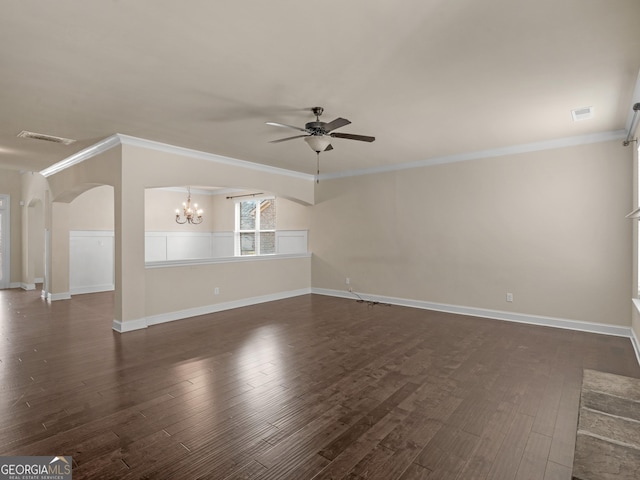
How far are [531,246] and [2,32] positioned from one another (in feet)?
19.9

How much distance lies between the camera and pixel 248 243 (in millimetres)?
9547

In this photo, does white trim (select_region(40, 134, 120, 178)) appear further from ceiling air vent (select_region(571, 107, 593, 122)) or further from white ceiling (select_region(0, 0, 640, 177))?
ceiling air vent (select_region(571, 107, 593, 122))

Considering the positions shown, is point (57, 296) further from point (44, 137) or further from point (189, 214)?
point (44, 137)

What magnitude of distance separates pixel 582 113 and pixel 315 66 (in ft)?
10.2

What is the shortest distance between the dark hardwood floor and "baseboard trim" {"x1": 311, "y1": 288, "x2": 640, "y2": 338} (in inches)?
9.6

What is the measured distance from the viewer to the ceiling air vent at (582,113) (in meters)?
3.63

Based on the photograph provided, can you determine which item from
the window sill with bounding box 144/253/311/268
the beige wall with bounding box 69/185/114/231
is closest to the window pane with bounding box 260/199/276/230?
the window sill with bounding box 144/253/311/268

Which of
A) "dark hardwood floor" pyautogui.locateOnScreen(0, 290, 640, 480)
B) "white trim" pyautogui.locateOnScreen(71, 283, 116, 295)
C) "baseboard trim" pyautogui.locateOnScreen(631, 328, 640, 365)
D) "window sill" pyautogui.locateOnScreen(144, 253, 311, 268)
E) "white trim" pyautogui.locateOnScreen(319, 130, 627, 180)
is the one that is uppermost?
"white trim" pyautogui.locateOnScreen(319, 130, 627, 180)

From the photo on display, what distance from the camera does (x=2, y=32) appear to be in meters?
2.22

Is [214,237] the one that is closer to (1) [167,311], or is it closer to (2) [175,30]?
(1) [167,311]

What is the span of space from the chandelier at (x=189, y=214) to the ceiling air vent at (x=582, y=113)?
840 cm

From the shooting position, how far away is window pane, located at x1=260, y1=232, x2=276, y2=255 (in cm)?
888

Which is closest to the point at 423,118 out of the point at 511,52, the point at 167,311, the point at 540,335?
the point at 511,52

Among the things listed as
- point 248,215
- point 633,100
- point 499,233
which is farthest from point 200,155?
point 633,100
